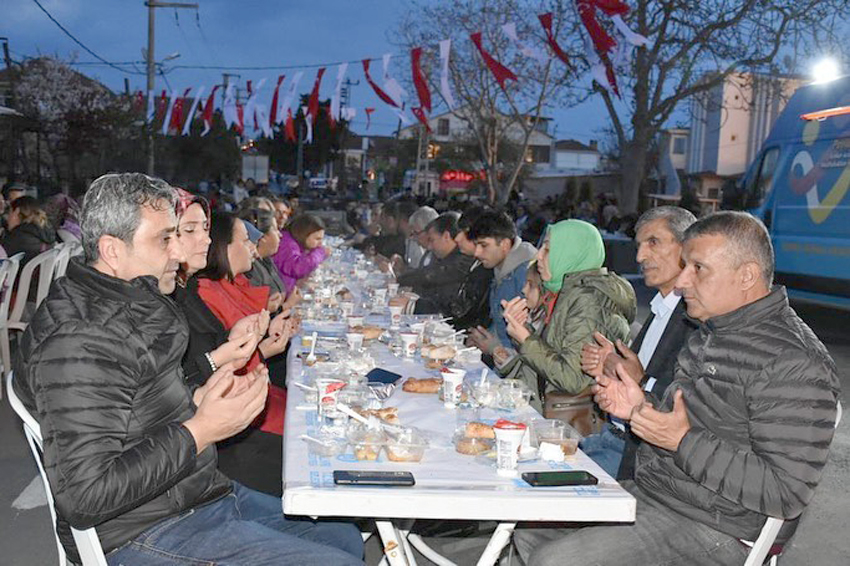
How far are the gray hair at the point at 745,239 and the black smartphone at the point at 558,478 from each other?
2.85 feet

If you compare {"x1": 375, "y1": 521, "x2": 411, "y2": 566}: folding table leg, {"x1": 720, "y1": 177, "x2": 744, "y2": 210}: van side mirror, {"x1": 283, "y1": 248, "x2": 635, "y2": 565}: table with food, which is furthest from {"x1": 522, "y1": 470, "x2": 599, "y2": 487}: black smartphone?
{"x1": 720, "y1": 177, "x2": 744, "y2": 210}: van side mirror

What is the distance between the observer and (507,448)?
2637 mm

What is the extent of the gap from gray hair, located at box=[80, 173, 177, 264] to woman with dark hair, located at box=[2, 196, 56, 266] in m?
6.81

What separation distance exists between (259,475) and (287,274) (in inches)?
213

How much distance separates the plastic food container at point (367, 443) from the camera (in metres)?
2.74

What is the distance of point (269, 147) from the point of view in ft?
233

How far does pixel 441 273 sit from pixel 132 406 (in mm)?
5168

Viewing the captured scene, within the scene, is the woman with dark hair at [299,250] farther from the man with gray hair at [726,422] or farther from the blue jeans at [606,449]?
the man with gray hair at [726,422]

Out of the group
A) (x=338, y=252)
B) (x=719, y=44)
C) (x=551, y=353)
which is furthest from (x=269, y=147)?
(x=551, y=353)

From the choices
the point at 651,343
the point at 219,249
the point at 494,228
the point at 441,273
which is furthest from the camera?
the point at 441,273

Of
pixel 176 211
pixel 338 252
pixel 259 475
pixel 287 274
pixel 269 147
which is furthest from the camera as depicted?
pixel 269 147

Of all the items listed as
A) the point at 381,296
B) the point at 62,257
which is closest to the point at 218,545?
the point at 381,296

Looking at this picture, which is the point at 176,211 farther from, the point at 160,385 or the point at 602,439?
the point at 602,439

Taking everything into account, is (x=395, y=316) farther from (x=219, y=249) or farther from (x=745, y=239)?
(x=745, y=239)
